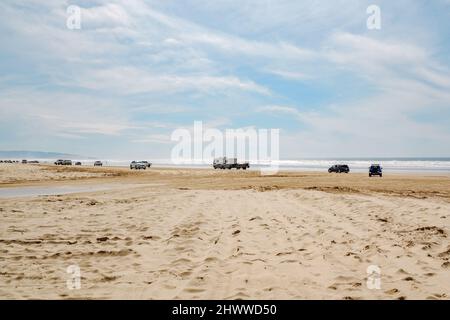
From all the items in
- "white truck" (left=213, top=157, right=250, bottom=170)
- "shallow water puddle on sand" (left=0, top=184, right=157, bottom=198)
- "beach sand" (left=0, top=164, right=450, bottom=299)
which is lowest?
"beach sand" (left=0, top=164, right=450, bottom=299)

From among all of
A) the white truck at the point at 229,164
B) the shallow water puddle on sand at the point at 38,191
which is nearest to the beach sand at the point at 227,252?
the shallow water puddle on sand at the point at 38,191

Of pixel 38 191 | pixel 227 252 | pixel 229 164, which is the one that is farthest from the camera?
pixel 229 164

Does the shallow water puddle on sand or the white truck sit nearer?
the shallow water puddle on sand

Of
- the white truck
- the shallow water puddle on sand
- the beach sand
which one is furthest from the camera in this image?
the white truck

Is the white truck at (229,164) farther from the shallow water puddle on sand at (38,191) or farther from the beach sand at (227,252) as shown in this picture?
the beach sand at (227,252)

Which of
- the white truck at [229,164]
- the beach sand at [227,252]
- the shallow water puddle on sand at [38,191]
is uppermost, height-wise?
the white truck at [229,164]

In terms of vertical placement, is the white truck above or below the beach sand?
above

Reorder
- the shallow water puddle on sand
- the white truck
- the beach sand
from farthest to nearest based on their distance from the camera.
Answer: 1. the white truck
2. the shallow water puddle on sand
3. the beach sand

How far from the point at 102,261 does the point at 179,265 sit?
1704 mm

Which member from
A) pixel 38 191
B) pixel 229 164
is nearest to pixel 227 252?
pixel 38 191

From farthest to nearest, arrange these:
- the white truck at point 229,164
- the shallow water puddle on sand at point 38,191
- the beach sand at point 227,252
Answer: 1. the white truck at point 229,164
2. the shallow water puddle on sand at point 38,191
3. the beach sand at point 227,252

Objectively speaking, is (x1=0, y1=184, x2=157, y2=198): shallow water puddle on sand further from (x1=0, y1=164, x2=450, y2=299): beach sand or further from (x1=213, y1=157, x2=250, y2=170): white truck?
(x1=213, y1=157, x2=250, y2=170): white truck

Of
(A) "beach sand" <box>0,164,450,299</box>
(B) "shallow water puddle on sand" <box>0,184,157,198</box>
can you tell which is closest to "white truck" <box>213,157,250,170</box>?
(B) "shallow water puddle on sand" <box>0,184,157,198</box>

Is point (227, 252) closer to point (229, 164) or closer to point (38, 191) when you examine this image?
Answer: point (38, 191)
